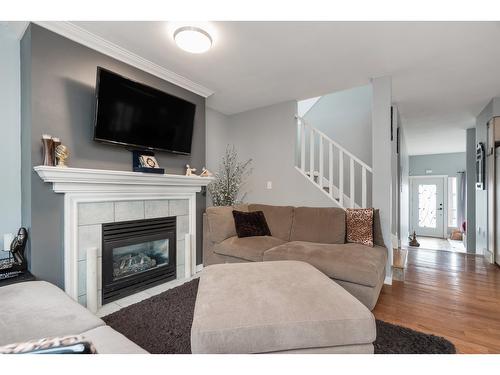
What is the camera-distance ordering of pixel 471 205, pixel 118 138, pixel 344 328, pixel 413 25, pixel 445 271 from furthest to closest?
pixel 471 205 < pixel 445 271 < pixel 118 138 < pixel 413 25 < pixel 344 328

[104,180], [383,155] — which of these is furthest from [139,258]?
[383,155]

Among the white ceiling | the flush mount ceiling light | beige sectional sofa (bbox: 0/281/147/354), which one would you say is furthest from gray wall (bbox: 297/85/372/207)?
beige sectional sofa (bbox: 0/281/147/354)

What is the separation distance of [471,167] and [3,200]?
7022 millimetres

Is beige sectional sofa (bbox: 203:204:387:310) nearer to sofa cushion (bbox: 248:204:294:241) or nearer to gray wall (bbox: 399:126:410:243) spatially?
sofa cushion (bbox: 248:204:294:241)

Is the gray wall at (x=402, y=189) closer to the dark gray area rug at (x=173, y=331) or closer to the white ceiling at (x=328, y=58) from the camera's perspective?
the white ceiling at (x=328, y=58)

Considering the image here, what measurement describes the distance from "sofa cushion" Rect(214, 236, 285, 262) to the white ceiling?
6.32ft

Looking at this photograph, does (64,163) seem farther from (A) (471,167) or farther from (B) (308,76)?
(A) (471,167)

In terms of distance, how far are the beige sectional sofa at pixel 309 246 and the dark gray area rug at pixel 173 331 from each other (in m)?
0.33

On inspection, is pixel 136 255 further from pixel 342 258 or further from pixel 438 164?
pixel 438 164

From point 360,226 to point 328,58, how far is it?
1.80 metres

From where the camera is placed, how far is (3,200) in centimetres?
193

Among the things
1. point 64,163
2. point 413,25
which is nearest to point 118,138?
point 64,163

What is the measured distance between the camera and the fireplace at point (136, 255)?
227 cm
